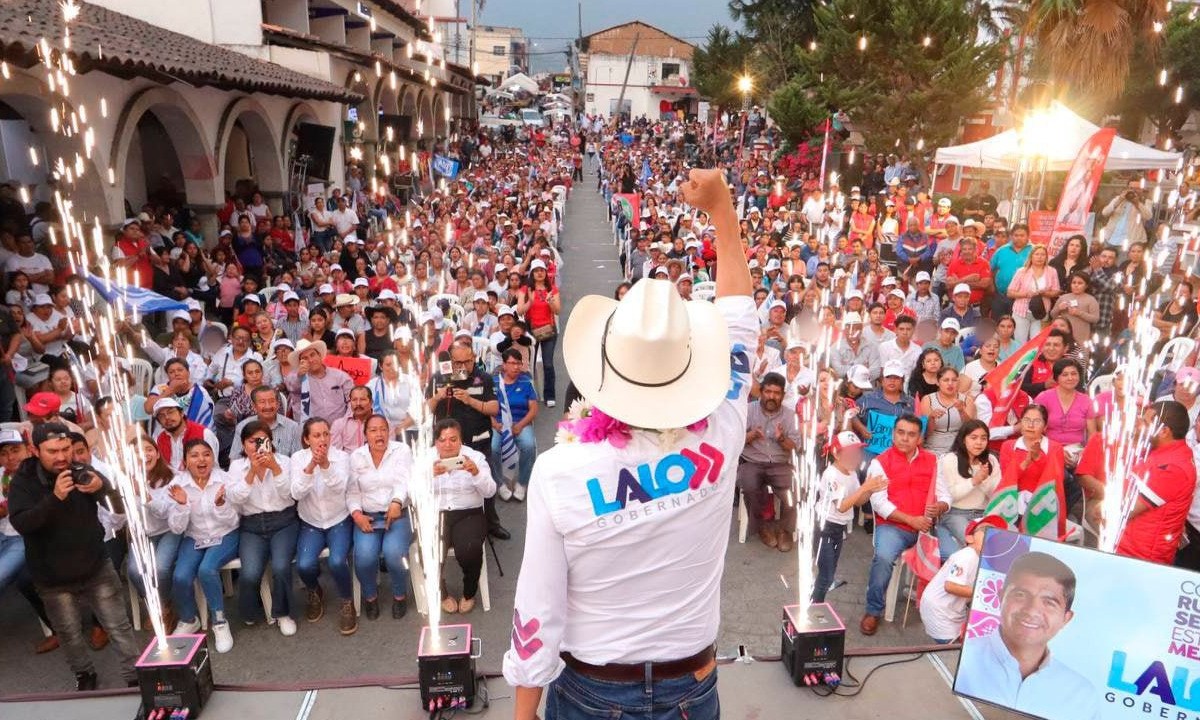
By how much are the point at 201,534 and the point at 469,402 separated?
2.20 metres

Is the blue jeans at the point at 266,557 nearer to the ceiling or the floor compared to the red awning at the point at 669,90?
nearer to the floor

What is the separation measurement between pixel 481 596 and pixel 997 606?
3558 millimetres

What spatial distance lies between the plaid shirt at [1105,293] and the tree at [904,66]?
14.5 meters

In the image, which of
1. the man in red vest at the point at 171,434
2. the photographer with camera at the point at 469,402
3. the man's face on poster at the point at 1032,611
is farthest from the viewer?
the photographer with camera at the point at 469,402

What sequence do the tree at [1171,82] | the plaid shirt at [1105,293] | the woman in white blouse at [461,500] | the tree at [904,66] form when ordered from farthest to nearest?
the tree at [1171,82] < the tree at [904,66] < the plaid shirt at [1105,293] < the woman in white blouse at [461,500]

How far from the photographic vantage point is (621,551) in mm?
2105

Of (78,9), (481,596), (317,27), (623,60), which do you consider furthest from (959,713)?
(623,60)

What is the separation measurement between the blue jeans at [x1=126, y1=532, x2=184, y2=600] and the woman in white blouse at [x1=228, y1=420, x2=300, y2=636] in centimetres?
42

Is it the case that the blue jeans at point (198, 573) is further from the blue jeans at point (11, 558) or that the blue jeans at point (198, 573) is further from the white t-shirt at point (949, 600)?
the white t-shirt at point (949, 600)

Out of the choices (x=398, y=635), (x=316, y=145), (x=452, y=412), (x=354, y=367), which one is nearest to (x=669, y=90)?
(x=316, y=145)

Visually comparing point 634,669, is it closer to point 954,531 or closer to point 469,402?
point 954,531

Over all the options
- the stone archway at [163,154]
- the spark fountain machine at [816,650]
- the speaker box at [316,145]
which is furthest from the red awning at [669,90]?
the spark fountain machine at [816,650]

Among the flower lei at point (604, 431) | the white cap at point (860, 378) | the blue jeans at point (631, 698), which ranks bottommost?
the white cap at point (860, 378)

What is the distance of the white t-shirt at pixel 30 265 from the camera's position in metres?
8.82
